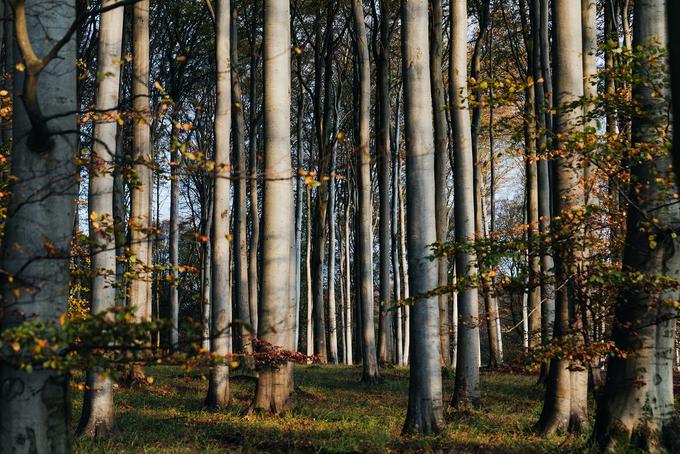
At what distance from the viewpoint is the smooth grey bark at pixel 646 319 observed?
6.74 metres

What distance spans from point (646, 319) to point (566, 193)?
1990 millimetres

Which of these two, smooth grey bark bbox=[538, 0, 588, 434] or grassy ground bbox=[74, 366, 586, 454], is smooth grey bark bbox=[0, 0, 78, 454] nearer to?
grassy ground bbox=[74, 366, 586, 454]

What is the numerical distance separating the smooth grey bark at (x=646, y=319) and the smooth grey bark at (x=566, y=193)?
89 cm

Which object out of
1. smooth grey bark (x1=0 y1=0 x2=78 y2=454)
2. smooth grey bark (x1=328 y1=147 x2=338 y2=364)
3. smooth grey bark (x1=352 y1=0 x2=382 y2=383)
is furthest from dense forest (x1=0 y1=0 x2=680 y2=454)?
smooth grey bark (x1=328 y1=147 x2=338 y2=364)

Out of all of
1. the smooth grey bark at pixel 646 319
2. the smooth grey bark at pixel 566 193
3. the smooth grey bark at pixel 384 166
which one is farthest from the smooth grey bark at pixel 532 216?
the smooth grey bark at pixel 384 166

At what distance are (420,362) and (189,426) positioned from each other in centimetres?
338

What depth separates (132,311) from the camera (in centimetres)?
359

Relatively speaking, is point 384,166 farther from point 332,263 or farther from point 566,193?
point 566,193

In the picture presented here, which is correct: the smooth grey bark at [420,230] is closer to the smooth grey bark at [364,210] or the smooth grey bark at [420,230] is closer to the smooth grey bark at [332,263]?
the smooth grey bark at [364,210]

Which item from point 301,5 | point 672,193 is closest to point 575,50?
point 672,193

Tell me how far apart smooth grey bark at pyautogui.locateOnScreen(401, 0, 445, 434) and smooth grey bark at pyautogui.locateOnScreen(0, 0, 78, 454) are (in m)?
4.96

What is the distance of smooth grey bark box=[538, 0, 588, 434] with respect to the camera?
8359 mm

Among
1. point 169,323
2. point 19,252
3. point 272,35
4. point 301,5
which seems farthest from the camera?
point 301,5

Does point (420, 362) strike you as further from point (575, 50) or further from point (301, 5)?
point (301, 5)
